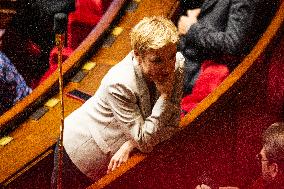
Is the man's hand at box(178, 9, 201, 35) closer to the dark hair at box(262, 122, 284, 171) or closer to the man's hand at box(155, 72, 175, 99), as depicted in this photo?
the dark hair at box(262, 122, 284, 171)

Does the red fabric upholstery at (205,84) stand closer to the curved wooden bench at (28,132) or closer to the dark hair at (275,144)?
the dark hair at (275,144)

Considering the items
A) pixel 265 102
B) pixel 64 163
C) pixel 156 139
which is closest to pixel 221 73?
pixel 265 102

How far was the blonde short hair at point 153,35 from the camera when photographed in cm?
154

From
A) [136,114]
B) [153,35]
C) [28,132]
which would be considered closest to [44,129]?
[28,132]

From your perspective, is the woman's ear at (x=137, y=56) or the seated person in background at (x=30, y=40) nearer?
the woman's ear at (x=137, y=56)

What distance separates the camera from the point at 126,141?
5.90ft

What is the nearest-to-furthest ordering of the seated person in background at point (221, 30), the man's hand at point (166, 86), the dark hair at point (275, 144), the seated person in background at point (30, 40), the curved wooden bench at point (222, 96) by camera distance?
the man's hand at point (166, 86) < the curved wooden bench at point (222, 96) < the dark hair at point (275, 144) < the seated person in background at point (221, 30) < the seated person in background at point (30, 40)

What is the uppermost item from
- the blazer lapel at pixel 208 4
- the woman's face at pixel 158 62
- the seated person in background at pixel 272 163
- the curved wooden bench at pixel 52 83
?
the woman's face at pixel 158 62

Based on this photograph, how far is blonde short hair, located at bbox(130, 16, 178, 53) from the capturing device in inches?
60.5

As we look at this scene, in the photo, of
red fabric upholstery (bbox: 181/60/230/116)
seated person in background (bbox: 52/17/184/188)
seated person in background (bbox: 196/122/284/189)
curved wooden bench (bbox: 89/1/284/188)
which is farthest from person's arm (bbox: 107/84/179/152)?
red fabric upholstery (bbox: 181/60/230/116)

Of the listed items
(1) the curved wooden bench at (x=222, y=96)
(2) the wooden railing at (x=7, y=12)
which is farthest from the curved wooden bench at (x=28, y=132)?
(2) the wooden railing at (x=7, y=12)

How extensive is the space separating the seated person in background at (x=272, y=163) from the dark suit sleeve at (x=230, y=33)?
47 cm

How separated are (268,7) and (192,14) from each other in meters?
0.43

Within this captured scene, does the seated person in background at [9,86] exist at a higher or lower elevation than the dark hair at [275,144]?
higher
